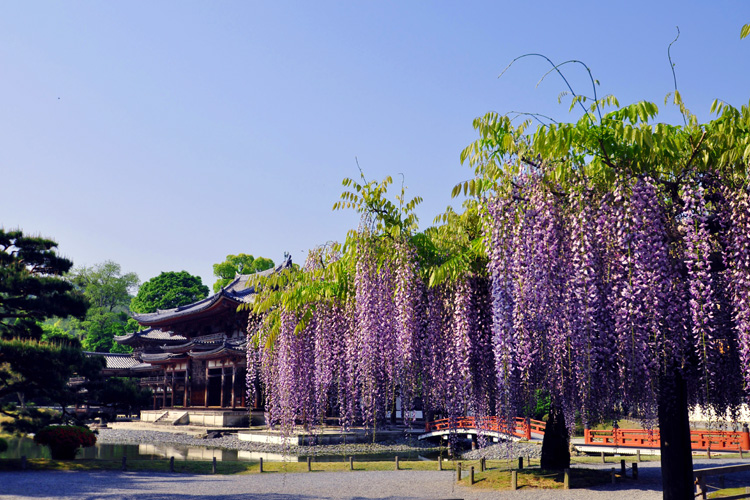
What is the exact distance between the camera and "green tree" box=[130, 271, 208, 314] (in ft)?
246

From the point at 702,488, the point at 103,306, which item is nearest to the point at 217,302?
the point at 702,488

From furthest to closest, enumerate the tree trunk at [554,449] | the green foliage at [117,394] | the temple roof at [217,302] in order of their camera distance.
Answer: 1. the temple roof at [217,302]
2. the green foliage at [117,394]
3. the tree trunk at [554,449]

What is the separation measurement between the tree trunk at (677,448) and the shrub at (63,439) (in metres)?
17.8

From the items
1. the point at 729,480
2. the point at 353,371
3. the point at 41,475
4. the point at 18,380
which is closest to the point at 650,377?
the point at 353,371

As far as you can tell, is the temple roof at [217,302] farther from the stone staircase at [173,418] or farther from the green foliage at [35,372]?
the green foliage at [35,372]

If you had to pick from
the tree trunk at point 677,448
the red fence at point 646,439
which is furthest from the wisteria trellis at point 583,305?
the red fence at point 646,439

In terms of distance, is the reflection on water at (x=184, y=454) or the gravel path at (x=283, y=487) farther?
the reflection on water at (x=184, y=454)

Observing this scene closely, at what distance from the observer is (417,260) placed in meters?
11.2

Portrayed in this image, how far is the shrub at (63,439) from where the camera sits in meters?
20.6

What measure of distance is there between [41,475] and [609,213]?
17.0 metres

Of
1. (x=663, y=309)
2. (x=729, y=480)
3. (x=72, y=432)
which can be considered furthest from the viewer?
(x=72, y=432)

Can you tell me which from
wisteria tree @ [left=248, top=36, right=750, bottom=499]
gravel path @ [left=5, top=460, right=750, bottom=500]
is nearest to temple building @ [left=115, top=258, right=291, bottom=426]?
gravel path @ [left=5, top=460, right=750, bottom=500]

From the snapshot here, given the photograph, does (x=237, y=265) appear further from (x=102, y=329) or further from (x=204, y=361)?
(x=204, y=361)

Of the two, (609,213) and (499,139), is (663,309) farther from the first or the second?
(499,139)
